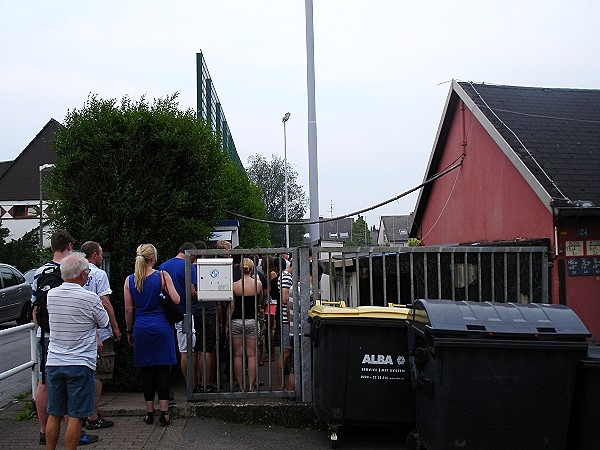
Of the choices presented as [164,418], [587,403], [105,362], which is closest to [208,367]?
[164,418]

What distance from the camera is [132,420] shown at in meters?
6.77

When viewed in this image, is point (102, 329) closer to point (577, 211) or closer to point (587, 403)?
point (587, 403)

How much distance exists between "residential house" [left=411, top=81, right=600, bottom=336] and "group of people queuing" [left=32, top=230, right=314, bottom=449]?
311 centimetres

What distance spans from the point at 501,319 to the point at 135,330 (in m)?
3.45

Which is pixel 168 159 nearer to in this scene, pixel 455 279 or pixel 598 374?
pixel 455 279

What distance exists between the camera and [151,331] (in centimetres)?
652

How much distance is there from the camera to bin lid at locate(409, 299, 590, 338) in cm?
495

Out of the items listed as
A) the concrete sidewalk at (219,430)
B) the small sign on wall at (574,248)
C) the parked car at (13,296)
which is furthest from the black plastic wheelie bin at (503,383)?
the parked car at (13,296)

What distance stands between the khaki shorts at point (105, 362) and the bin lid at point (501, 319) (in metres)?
3.12

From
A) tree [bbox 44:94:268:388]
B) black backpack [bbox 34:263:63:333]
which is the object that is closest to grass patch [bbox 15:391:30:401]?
tree [bbox 44:94:268:388]

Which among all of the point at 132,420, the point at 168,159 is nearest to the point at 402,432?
the point at 132,420

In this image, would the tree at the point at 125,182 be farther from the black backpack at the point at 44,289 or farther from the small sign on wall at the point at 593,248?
the small sign on wall at the point at 593,248

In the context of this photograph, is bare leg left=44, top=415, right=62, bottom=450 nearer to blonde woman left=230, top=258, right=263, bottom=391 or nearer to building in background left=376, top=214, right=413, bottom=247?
blonde woman left=230, top=258, right=263, bottom=391

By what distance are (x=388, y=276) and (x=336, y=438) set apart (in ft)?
6.09
